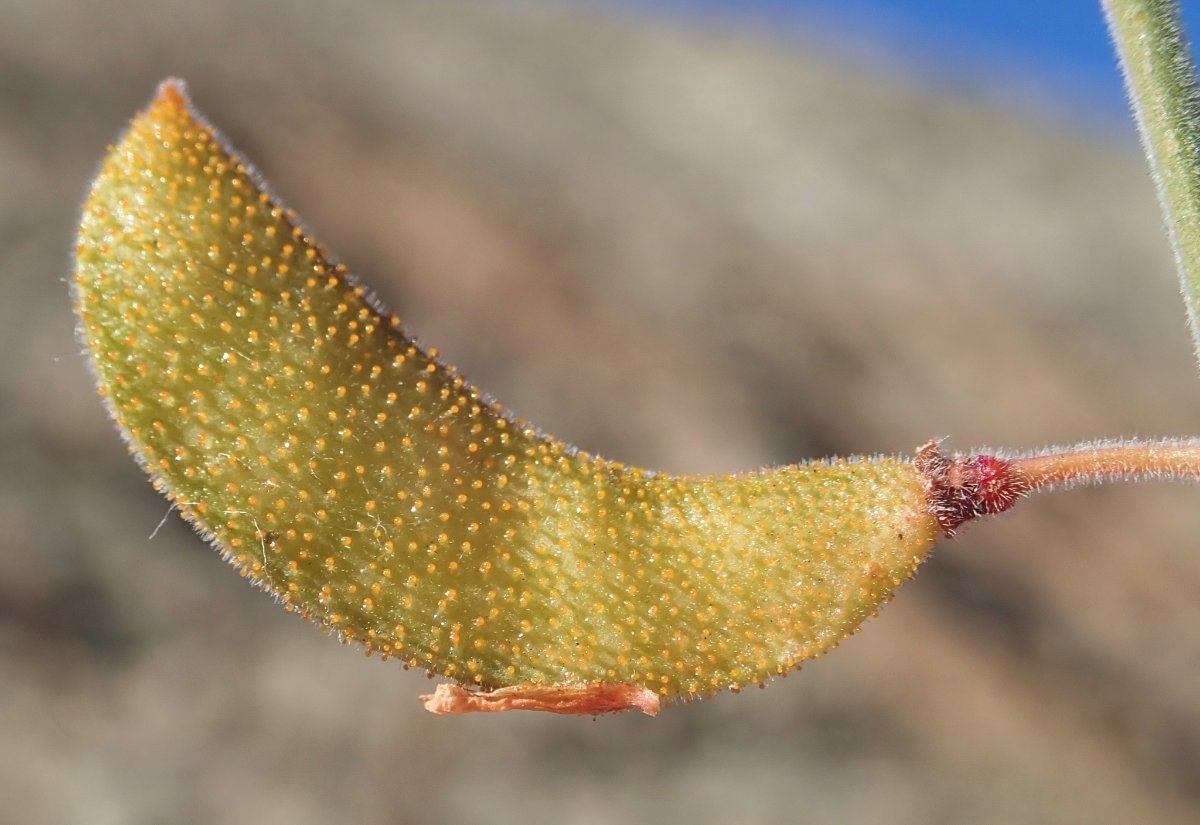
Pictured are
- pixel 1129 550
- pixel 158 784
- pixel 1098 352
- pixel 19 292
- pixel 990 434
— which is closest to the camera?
pixel 158 784

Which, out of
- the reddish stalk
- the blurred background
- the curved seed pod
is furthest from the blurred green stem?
the blurred background

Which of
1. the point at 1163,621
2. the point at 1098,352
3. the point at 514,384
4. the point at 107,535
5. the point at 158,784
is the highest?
the point at 1098,352

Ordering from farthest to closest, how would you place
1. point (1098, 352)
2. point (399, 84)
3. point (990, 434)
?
point (1098, 352)
point (399, 84)
point (990, 434)

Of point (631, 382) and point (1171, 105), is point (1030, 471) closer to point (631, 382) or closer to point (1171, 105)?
point (1171, 105)

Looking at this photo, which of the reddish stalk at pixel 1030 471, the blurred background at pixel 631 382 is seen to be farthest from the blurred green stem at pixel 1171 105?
the blurred background at pixel 631 382

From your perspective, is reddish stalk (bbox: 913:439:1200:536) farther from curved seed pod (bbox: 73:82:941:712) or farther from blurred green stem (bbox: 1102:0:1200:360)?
blurred green stem (bbox: 1102:0:1200:360)

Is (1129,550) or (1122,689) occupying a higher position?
(1129,550)

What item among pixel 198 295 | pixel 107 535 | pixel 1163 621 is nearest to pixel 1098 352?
pixel 1163 621

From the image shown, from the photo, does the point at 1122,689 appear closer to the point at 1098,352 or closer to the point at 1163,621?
the point at 1163,621
